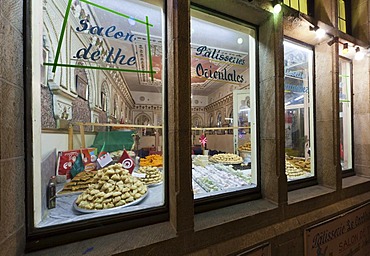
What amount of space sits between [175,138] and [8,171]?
0.87 metres

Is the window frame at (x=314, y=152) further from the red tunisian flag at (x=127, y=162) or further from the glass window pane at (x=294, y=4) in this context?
the red tunisian flag at (x=127, y=162)

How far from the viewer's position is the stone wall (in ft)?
2.55

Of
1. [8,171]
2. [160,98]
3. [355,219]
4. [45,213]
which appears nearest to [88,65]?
[160,98]

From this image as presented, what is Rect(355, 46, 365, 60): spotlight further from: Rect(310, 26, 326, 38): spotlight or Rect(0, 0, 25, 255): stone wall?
Rect(0, 0, 25, 255): stone wall

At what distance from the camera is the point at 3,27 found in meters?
0.80

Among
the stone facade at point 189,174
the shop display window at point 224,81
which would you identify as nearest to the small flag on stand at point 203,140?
the shop display window at point 224,81

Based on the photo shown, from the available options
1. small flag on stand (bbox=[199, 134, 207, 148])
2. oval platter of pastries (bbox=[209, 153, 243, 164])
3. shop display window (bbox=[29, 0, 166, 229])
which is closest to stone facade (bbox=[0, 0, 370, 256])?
shop display window (bbox=[29, 0, 166, 229])

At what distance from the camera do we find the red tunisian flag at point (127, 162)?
5.55 ft

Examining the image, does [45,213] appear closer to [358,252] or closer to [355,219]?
[355,219]

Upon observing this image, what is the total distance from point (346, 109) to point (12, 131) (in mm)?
3587

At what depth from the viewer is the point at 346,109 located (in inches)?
94.2

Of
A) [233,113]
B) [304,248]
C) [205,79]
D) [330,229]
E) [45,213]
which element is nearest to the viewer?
[45,213]

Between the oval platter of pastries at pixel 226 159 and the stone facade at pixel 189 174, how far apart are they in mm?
807

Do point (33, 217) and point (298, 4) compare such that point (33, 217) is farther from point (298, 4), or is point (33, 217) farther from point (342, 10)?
point (342, 10)
